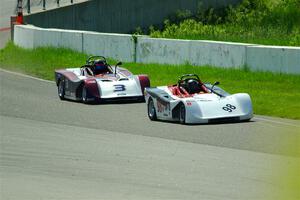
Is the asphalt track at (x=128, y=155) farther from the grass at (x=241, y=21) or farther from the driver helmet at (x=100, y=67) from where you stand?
the grass at (x=241, y=21)

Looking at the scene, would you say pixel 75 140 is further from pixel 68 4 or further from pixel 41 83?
pixel 68 4

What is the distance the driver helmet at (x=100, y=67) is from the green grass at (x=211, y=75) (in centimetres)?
244

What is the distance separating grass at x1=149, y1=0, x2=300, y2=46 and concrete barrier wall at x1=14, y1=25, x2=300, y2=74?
7.36 metres

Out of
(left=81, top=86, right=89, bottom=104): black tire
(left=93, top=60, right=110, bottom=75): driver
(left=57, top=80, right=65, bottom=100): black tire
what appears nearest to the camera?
(left=81, top=86, right=89, bottom=104): black tire

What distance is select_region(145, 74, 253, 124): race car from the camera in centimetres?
1499

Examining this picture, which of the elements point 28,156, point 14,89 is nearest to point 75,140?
point 28,156

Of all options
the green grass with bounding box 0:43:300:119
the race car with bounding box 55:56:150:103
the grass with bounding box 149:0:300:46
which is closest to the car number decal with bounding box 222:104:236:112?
the green grass with bounding box 0:43:300:119

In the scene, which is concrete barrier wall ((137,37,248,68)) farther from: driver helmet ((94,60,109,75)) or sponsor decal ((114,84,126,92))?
sponsor decal ((114,84,126,92))

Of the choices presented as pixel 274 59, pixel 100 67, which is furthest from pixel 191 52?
pixel 100 67

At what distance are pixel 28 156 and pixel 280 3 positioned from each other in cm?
3520

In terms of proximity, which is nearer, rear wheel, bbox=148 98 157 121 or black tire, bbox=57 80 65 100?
rear wheel, bbox=148 98 157 121

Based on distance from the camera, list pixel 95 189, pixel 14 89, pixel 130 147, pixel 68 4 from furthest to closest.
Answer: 1. pixel 68 4
2. pixel 14 89
3. pixel 130 147
4. pixel 95 189

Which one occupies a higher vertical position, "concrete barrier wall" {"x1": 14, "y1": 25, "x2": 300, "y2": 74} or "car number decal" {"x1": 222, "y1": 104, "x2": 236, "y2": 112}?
"concrete barrier wall" {"x1": 14, "y1": 25, "x2": 300, "y2": 74}

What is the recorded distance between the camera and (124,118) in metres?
16.1
